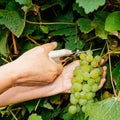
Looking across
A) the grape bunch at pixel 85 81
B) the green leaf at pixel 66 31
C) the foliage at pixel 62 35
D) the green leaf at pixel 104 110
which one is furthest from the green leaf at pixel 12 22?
the green leaf at pixel 104 110

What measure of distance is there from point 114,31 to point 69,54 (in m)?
0.18

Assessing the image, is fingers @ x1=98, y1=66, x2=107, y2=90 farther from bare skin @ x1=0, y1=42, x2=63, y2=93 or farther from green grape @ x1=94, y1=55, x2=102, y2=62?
bare skin @ x1=0, y1=42, x2=63, y2=93

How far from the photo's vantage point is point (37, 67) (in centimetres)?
110

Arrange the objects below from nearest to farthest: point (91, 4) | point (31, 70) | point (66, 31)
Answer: point (91, 4) → point (31, 70) → point (66, 31)

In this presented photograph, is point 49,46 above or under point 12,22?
under

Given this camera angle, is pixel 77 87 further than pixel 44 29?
No

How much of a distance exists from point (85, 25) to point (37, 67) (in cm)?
20

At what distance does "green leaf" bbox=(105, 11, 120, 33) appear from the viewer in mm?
1045

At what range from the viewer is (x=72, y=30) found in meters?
1.19

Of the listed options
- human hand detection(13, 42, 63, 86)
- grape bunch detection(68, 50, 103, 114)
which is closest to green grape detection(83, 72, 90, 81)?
grape bunch detection(68, 50, 103, 114)

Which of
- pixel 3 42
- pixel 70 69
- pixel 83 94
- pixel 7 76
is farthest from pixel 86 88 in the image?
pixel 3 42

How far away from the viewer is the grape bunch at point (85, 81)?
3.47 ft

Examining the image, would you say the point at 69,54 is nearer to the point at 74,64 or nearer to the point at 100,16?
the point at 74,64

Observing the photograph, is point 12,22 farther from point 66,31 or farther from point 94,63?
point 94,63
